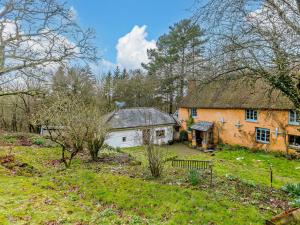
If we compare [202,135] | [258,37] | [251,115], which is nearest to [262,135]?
[251,115]

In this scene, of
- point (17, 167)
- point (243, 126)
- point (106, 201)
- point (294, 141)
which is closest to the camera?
point (106, 201)

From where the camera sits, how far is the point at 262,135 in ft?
65.9

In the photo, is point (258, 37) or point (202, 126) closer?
point (258, 37)

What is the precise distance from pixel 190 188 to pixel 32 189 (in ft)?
17.1

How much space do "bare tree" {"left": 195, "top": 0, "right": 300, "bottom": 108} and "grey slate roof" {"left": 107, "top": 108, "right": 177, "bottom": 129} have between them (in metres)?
16.0

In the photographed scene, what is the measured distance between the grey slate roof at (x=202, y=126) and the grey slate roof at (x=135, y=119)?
3.29 meters

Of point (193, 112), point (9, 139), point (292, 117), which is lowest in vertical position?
point (9, 139)

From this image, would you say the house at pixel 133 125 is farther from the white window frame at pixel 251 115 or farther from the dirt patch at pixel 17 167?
the dirt patch at pixel 17 167

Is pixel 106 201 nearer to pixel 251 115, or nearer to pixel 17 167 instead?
pixel 17 167

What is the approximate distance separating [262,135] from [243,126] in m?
1.90

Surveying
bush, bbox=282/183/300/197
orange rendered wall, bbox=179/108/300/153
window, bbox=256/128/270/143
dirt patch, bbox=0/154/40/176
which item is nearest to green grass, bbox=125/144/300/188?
orange rendered wall, bbox=179/108/300/153

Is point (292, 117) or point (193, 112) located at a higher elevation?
point (193, 112)

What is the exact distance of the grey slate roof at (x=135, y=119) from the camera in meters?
23.4

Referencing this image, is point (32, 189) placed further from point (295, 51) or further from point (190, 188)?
point (295, 51)
